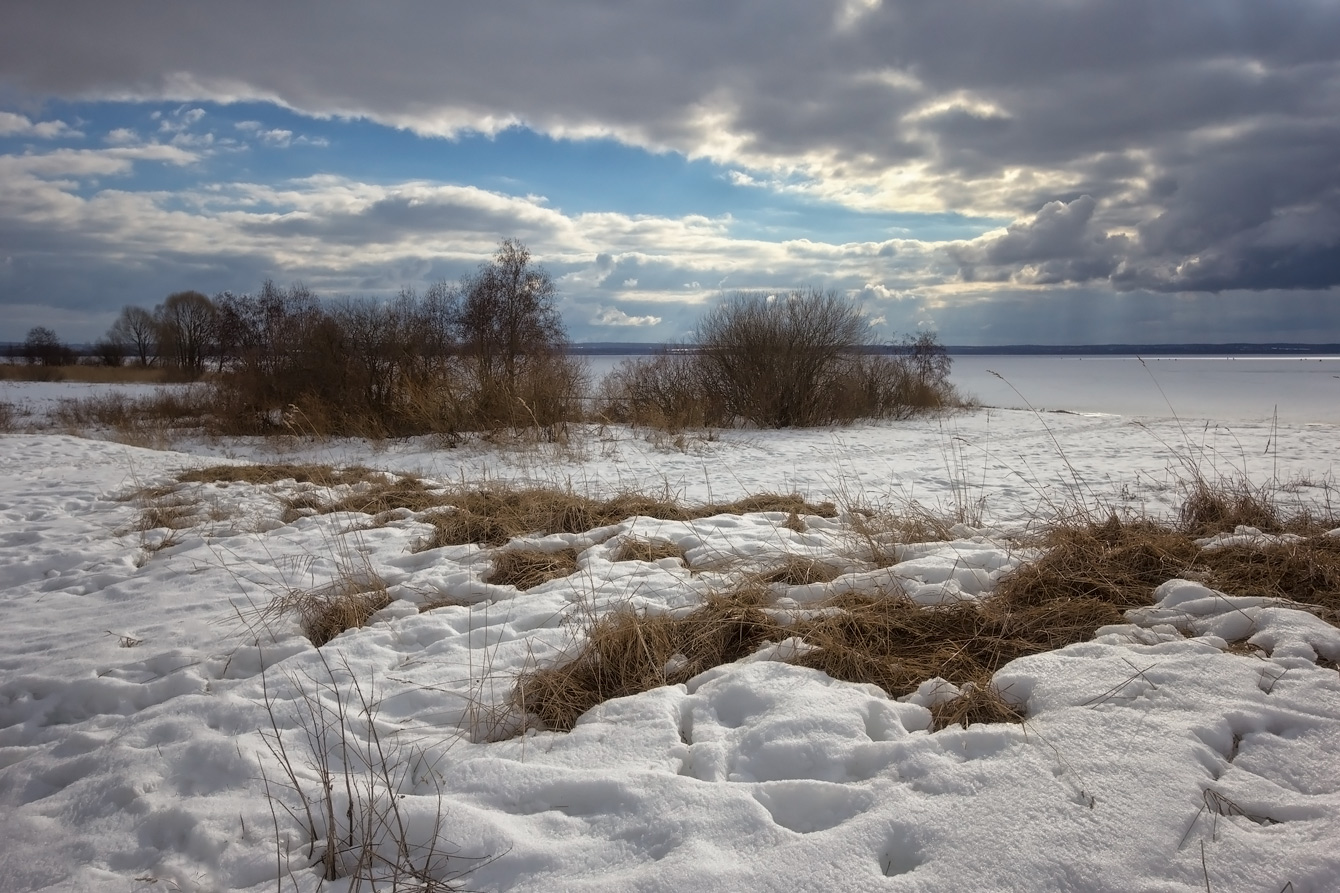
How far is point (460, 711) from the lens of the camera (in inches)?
129

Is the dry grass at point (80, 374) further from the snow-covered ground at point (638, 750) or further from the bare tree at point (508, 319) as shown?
the snow-covered ground at point (638, 750)

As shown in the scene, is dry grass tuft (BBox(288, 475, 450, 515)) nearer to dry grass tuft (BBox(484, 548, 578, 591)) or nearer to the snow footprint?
dry grass tuft (BBox(484, 548, 578, 591))

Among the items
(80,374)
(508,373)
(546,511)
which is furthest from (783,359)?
(80,374)

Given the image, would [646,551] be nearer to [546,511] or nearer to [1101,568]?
[546,511]

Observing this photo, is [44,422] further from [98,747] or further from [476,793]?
[476,793]

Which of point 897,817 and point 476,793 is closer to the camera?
point 897,817

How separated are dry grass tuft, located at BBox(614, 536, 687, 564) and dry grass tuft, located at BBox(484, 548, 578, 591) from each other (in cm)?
35

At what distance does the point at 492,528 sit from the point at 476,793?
3.65 metres

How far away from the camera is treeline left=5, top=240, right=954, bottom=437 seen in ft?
53.8

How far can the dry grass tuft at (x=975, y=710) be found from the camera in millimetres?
2893

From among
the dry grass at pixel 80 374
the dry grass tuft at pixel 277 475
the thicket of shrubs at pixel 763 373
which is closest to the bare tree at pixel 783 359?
the thicket of shrubs at pixel 763 373

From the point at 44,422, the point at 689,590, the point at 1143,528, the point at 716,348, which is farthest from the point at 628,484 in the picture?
the point at 44,422

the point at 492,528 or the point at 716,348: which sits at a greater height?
the point at 716,348

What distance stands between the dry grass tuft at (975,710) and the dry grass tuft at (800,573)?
152 cm
